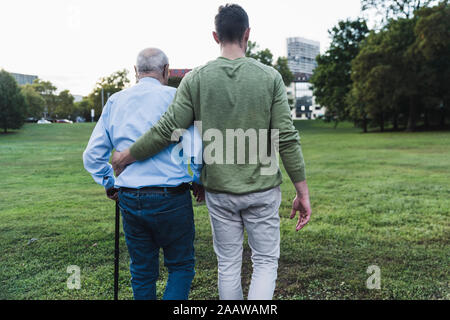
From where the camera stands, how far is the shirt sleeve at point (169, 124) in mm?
2229

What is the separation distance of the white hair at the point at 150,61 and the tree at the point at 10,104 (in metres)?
44.0

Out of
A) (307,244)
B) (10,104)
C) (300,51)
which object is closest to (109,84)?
(10,104)

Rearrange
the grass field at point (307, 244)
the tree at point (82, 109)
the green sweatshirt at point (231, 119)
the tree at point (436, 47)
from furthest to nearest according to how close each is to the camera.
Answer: the tree at point (82, 109) < the tree at point (436, 47) < the grass field at point (307, 244) < the green sweatshirt at point (231, 119)

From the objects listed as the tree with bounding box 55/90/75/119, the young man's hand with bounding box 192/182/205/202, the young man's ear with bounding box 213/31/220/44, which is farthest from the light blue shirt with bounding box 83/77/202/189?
the tree with bounding box 55/90/75/119

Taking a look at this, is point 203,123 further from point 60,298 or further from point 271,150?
point 60,298

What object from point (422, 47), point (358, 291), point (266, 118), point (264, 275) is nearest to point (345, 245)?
point (358, 291)

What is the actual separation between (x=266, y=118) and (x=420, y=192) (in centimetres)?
692

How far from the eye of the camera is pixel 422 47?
105 feet

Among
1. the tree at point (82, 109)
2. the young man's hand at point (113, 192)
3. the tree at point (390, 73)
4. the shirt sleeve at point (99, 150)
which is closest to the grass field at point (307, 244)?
the young man's hand at point (113, 192)

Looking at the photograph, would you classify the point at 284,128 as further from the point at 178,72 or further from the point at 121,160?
the point at 178,72

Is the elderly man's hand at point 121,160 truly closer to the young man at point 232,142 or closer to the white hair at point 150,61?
the young man at point 232,142

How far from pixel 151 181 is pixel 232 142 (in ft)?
1.86

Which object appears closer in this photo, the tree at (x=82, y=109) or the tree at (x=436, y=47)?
the tree at (x=436, y=47)

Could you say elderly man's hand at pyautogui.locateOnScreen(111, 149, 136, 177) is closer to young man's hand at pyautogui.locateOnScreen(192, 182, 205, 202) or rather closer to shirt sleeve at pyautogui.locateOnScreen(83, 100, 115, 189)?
shirt sleeve at pyautogui.locateOnScreen(83, 100, 115, 189)
